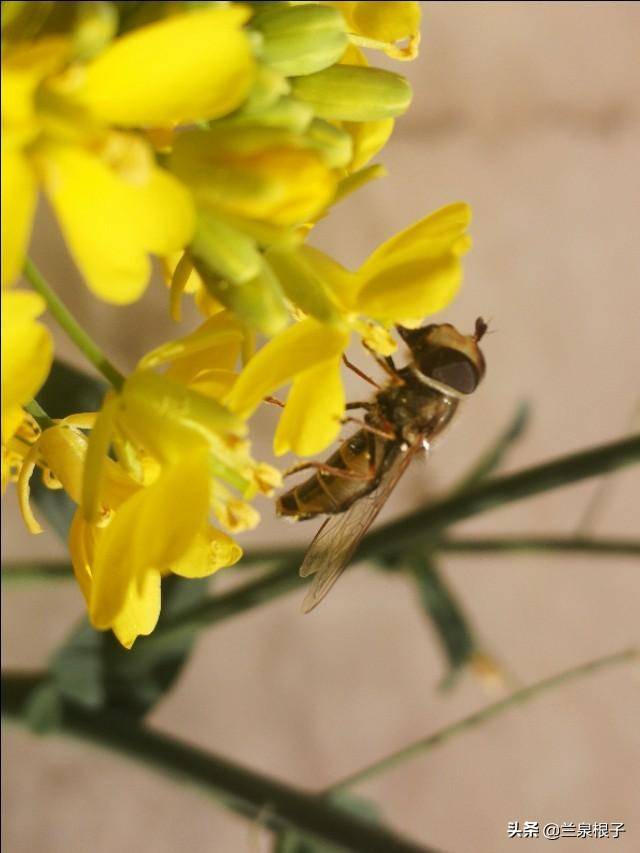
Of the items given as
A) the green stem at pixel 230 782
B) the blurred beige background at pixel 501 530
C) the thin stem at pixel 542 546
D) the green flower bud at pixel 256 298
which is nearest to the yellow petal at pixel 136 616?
the green flower bud at pixel 256 298

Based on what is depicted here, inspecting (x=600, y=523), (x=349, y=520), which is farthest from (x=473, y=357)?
(x=600, y=523)

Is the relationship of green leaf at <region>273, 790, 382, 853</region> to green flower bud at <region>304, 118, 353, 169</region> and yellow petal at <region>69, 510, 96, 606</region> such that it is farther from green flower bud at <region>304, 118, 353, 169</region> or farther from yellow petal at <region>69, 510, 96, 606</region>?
green flower bud at <region>304, 118, 353, 169</region>

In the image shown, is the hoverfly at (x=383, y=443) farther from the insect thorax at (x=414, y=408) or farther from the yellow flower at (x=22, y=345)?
the yellow flower at (x=22, y=345)

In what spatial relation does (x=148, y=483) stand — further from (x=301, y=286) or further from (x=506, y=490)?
(x=506, y=490)

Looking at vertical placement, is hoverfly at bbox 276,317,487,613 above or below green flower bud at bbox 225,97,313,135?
below

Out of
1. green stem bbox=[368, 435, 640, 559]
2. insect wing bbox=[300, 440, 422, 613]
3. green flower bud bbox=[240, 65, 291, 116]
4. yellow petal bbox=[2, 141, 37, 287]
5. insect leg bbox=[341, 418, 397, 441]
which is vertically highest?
green flower bud bbox=[240, 65, 291, 116]

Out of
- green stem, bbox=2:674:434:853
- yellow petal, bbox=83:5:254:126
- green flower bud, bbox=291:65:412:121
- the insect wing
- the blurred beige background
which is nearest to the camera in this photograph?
yellow petal, bbox=83:5:254:126

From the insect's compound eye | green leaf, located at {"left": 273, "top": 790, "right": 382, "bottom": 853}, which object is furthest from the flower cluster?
green leaf, located at {"left": 273, "top": 790, "right": 382, "bottom": 853}

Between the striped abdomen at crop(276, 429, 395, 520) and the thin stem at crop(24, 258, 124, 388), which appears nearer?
the thin stem at crop(24, 258, 124, 388)
